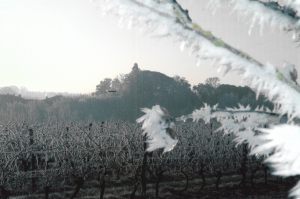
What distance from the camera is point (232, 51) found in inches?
29.5

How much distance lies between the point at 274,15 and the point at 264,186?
1959 cm

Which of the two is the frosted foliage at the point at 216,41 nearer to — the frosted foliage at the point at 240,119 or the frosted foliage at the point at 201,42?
the frosted foliage at the point at 201,42

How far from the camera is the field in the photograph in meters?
15.0

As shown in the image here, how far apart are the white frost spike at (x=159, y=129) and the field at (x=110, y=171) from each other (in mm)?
11858

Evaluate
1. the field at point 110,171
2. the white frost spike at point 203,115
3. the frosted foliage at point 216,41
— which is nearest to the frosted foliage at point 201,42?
the frosted foliage at point 216,41

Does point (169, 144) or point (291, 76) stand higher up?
point (291, 76)

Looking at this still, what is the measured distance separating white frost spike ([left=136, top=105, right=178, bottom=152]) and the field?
11858 mm

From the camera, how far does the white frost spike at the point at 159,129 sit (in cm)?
98

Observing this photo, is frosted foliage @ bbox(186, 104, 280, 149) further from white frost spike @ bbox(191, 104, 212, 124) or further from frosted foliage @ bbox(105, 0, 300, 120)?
frosted foliage @ bbox(105, 0, 300, 120)

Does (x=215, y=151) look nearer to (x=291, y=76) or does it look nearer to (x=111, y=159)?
(x=111, y=159)

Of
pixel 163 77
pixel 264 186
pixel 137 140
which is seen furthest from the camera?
pixel 163 77

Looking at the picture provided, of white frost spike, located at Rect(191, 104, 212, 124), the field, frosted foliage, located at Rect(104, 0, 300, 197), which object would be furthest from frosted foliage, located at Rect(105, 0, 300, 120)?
the field

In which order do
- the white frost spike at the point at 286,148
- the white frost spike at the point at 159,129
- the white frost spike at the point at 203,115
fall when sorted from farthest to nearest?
the white frost spike at the point at 203,115
the white frost spike at the point at 159,129
the white frost spike at the point at 286,148

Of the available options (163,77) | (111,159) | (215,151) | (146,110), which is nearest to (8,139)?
(111,159)
